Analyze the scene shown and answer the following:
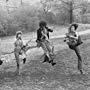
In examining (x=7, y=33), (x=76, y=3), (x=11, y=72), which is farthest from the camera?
(x=76, y=3)

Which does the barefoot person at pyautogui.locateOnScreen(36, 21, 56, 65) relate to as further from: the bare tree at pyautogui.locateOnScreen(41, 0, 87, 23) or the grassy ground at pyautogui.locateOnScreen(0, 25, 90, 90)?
the bare tree at pyautogui.locateOnScreen(41, 0, 87, 23)

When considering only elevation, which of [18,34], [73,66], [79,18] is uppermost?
[18,34]

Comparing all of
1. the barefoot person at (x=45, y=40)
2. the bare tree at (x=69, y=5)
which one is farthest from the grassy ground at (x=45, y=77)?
the bare tree at (x=69, y=5)

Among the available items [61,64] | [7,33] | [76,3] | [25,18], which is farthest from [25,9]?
[61,64]

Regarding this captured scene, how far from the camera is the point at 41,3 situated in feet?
120

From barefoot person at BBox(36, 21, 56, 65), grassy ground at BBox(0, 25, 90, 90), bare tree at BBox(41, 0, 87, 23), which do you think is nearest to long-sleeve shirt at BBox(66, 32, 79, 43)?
barefoot person at BBox(36, 21, 56, 65)

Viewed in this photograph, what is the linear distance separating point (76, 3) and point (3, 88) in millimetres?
28167

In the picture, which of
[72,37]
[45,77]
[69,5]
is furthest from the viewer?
[69,5]

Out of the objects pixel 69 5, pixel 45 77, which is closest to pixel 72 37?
pixel 45 77

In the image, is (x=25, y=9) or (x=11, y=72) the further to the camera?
(x=25, y=9)

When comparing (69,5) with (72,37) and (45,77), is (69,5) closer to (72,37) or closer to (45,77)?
(72,37)

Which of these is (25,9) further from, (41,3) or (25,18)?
(41,3)

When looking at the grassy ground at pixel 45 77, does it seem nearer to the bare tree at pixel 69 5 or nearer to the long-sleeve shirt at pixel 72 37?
the long-sleeve shirt at pixel 72 37

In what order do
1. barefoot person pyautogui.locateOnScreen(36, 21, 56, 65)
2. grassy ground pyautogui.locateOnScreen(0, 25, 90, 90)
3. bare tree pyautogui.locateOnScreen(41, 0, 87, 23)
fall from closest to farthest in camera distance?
grassy ground pyautogui.locateOnScreen(0, 25, 90, 90) < barefoot person pyautogui.locateOnScreen(36, 21, 56, 65) < bare tree pyautogui.locateOnScreen(41, 0, 87, 23)
